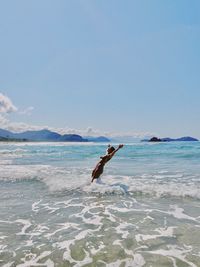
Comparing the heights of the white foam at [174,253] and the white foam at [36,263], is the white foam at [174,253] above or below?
above

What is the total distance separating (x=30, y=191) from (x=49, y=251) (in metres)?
6.85

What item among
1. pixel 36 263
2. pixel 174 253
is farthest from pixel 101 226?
pixel 36 263

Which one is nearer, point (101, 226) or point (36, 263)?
point (36, 263)

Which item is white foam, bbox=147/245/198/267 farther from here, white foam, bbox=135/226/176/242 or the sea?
white foam, bbox=135/226/176/242

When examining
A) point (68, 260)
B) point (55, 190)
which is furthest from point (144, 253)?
point (55, 190)

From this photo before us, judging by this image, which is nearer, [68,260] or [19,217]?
[68,260]

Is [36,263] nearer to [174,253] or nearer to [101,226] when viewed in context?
[101,226]

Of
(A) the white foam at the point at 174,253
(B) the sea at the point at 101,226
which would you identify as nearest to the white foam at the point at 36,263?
(B) the sea at the point at 101,226

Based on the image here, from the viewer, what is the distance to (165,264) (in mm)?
5402

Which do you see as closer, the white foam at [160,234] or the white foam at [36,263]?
the white foam at [36,263]

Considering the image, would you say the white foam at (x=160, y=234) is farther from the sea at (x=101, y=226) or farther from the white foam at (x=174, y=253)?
the white foam at (x=174, y=253)

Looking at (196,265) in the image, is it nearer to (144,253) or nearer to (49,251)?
(144,253)

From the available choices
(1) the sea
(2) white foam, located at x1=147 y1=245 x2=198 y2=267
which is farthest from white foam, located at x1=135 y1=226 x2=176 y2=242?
(2) white foam, located at x1=147 y1=245 x2=198 y2=267

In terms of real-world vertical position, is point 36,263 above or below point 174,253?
below
